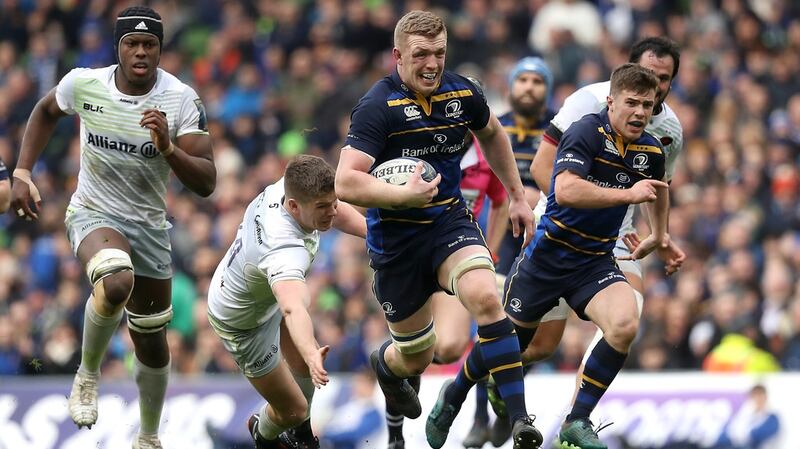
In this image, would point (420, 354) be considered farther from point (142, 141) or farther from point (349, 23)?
point (349, 23)

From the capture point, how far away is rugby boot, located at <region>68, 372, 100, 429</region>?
11750mm

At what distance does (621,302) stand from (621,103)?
138cm

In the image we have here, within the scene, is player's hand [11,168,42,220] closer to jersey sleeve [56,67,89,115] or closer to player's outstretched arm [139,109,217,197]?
jersey sleeve [56,67,89,115]

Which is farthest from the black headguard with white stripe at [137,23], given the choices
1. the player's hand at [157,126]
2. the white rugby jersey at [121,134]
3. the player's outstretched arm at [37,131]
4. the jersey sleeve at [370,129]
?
the jersey sleeve at [370,129]

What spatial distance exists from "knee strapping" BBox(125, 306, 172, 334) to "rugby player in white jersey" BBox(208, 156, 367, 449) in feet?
1.82

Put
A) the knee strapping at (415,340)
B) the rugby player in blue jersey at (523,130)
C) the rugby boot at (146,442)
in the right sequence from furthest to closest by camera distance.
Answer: the rugby player in blue jersey at (523,130) < the rugby boot at (146,442) < the knee strapping at (415,340)

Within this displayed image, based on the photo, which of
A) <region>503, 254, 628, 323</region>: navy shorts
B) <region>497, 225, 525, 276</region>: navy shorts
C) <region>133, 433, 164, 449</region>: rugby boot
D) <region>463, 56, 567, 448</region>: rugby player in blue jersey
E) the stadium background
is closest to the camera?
<region>503, 254, 628, 323</region>: navy shorts

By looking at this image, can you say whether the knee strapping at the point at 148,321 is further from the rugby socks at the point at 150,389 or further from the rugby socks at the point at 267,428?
the rugby socks at the point at 267,428

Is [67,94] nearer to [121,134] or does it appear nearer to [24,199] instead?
[121,134]

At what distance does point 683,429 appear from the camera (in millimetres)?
15727

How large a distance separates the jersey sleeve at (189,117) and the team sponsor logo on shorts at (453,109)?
2129 mm

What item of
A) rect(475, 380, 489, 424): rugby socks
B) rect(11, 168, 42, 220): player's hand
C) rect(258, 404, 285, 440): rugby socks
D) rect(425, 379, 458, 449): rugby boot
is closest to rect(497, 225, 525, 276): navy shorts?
rect(475, 380, 489, 424): rugby socks

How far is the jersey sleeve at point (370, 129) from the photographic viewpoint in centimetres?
1020

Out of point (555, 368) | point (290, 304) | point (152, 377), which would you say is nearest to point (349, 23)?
point (555, 368)
